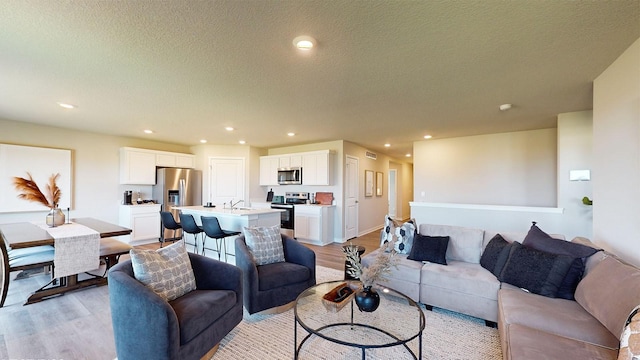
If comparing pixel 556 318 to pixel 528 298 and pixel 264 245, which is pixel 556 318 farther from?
pixel 264 245

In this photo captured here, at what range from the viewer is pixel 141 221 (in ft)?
19.2

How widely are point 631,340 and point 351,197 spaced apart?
5.48m

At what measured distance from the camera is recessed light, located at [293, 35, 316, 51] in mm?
1997

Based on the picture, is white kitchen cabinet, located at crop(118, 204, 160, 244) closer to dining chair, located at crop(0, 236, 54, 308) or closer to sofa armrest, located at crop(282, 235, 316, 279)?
dining chair, located at crop(0, 236, 54, 308)

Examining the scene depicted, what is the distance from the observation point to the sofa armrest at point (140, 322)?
1.58 meters

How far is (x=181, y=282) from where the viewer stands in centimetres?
207

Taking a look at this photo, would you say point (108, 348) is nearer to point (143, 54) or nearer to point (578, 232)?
point (143, 54)

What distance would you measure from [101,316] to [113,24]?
2.65 metres

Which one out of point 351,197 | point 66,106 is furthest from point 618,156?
point 66,106

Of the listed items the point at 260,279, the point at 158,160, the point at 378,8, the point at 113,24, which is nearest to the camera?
the point at 378,8

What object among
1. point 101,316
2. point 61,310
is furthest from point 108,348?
point 61,310

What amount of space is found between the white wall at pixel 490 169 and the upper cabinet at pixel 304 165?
7.26 feet

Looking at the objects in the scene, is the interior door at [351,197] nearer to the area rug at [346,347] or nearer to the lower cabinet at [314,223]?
the lower cabinet at [314,223]

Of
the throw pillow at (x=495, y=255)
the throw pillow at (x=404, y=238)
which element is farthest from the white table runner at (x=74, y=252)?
the throw pillow at (x=495, y=255)
